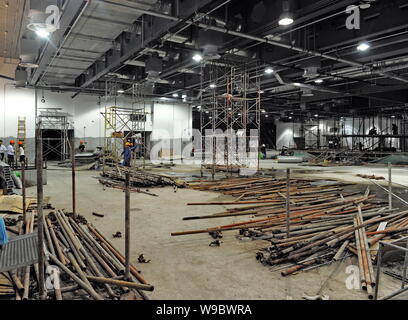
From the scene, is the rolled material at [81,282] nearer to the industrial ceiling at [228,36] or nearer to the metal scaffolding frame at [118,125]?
the industrial ceiling at [228,36]

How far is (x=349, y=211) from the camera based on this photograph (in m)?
6.58

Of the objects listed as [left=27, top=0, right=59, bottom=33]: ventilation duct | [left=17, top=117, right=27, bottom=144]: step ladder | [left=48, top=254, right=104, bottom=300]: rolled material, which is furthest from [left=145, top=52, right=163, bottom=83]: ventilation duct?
[left=17, top=117, right=27, bottom=144]: step ladder

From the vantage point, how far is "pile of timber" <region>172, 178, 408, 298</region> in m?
4.09

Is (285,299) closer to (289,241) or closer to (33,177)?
(289,241)

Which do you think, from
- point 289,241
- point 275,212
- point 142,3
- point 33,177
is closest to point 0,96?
point 33,177

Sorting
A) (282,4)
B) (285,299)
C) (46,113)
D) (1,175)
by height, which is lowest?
(285,299)

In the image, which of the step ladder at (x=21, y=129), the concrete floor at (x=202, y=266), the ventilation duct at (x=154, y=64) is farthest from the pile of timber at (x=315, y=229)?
the step ladder at (x=21, y=129)

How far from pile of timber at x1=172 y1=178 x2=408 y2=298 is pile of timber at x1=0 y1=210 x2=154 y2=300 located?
4.57ft

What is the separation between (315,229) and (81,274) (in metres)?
3.71

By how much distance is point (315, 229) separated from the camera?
5023mm

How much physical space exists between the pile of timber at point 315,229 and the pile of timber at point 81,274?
139 cm

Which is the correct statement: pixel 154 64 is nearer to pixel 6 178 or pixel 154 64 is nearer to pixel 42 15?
pixel 42 15

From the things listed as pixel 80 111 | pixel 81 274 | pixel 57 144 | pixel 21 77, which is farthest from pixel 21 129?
pixel 81 274
